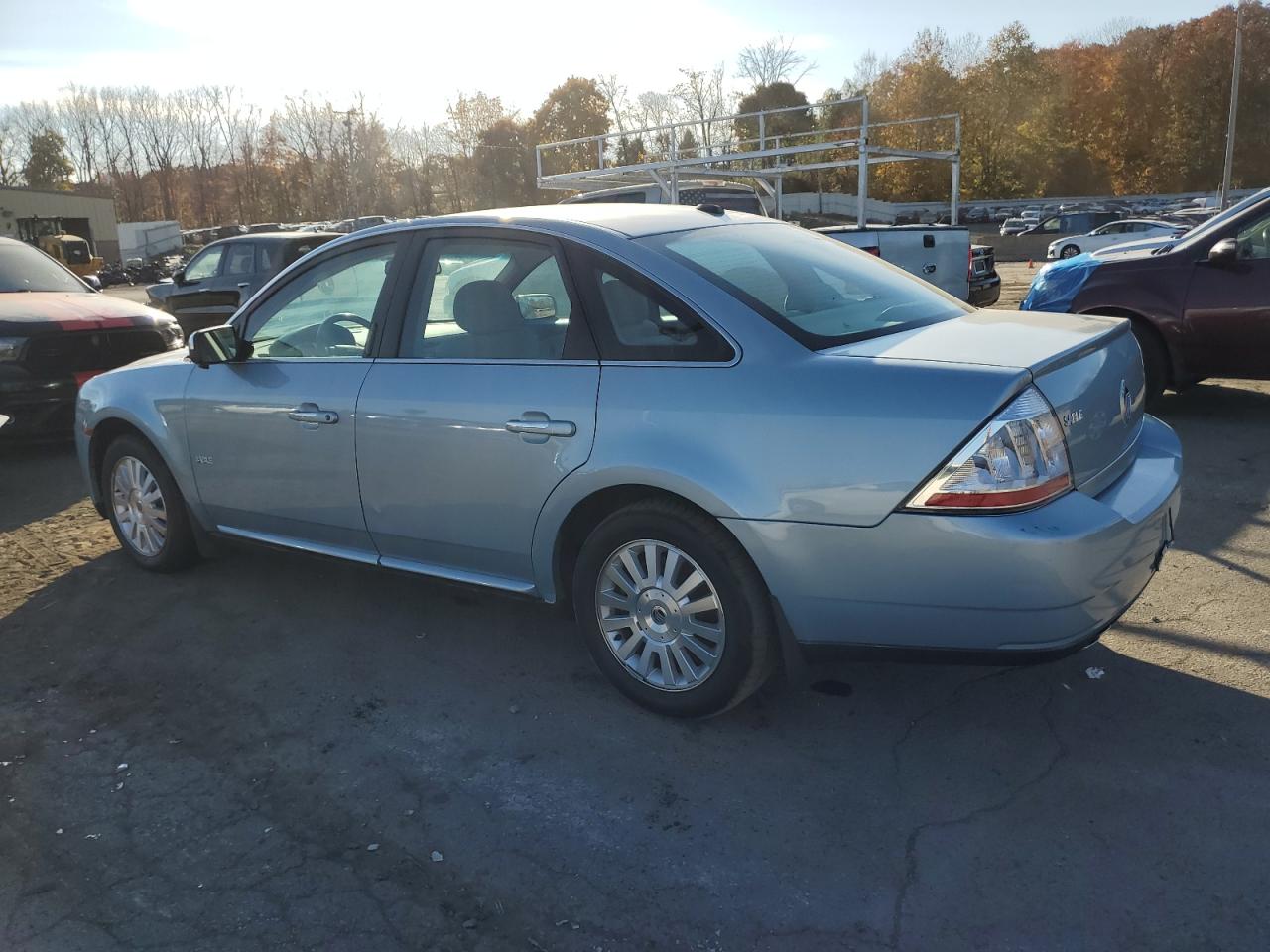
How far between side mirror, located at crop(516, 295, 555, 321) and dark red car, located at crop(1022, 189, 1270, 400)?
545 cm

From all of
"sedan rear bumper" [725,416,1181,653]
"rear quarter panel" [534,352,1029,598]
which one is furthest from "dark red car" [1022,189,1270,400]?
"rear quarter panel" [534,352,1029,598]

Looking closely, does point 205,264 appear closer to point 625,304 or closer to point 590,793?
point 625,304

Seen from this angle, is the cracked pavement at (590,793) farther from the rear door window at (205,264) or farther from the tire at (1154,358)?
the rear door window at (205,264)

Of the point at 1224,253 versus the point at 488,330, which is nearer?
the point at 488,330

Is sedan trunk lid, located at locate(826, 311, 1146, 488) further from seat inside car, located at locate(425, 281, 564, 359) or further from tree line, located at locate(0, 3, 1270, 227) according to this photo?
tree line, located at locate(0, 3, 1270, 227)

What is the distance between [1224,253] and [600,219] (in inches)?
211

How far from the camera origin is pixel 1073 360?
10.3 feet

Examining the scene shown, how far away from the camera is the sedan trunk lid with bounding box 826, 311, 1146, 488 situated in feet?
9.86

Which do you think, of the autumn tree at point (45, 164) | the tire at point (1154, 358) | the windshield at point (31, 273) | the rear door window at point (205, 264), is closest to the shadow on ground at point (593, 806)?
the tire at point (1154, 358)

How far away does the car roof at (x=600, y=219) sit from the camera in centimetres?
373

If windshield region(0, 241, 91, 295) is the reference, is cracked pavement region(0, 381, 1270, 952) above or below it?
below

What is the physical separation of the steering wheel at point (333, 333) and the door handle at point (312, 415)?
27 centimetres

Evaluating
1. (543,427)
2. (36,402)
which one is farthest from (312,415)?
(36,402)

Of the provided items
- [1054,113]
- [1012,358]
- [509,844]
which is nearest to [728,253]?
[1012,358]
